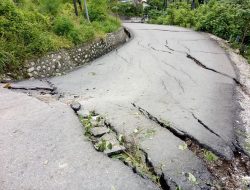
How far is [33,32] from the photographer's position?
8281mm

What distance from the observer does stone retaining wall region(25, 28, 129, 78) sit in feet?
25.9

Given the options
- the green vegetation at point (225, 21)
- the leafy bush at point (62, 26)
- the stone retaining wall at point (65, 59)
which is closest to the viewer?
the stone retaining wall at point (65, 59)

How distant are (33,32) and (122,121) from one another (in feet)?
15.8

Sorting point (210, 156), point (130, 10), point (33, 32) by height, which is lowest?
point (130, 10)

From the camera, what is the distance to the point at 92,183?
3.52m

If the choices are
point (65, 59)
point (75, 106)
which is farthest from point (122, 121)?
point (65, 59)

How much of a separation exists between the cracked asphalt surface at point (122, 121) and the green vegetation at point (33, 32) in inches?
37.5

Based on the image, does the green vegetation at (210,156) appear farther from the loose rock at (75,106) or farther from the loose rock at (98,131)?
the loose rock at (75,106)

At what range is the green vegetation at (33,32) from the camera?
7.62m

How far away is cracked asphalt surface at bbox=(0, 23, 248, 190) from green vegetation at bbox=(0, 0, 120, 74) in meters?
0.95

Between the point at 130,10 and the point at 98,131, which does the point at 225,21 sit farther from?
the point at 130,10

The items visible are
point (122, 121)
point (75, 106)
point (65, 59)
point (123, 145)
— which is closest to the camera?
point (123, 145)

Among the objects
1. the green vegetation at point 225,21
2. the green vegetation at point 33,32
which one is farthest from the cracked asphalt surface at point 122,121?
the green vegetation at point 225,21

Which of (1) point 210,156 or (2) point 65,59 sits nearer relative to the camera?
(1) point 210,156
